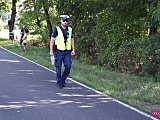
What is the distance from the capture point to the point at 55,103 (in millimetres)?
7473

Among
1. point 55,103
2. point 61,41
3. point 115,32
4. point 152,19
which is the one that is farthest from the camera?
point 115,32

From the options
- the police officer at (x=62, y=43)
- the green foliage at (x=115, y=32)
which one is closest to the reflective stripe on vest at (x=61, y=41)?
the police officer at (x=62, y=43)

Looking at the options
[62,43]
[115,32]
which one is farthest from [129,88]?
[115,32]

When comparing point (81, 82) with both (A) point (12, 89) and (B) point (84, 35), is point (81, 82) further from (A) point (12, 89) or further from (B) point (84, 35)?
(B) point (84, 35)

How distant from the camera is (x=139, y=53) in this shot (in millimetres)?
12914

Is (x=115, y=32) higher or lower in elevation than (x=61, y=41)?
higher

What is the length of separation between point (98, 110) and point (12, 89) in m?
3.01

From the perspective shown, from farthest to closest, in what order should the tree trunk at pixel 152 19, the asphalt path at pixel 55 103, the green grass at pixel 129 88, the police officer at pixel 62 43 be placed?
the tree trunk at pixel 152 19
the police officer at pixel 62 43
the green grass at pixel 129 88
the asphalt path at pixel 55 103

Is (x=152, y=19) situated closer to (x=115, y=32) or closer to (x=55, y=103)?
(x=115, y=32)

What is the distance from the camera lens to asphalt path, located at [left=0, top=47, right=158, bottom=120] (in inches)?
255

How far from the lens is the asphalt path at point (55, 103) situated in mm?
6477

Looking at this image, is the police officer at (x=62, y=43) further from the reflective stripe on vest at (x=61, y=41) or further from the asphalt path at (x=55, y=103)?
the asphalt path at (x=55, y=103)

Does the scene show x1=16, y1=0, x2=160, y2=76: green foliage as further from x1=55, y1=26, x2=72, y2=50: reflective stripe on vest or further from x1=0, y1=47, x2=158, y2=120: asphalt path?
x1=0, y1=47, x2=158, y2=120: asphalt path

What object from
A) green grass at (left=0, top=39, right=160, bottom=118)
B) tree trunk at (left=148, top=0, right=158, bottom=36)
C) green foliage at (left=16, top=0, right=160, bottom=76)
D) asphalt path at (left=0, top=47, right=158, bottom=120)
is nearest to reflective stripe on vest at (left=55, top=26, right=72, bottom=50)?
asphalt path at (left=0, top=47, right=158, bottom=120)
